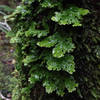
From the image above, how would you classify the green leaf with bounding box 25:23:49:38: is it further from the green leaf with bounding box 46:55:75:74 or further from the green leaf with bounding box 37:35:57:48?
the green leaf with bounding box 46:55:75:74

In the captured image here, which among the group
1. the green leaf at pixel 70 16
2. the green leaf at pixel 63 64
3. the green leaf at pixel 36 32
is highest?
the green leaf at pixel 70 16

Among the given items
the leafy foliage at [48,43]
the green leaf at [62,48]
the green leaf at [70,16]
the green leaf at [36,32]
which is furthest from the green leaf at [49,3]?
the green leaf at [62,48]

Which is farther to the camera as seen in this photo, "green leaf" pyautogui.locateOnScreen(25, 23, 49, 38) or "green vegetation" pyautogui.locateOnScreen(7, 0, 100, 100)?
"green leaf" pyautogui.locateOnScreen(25, 23, 49, 38)

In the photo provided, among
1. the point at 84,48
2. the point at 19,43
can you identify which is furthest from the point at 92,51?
the point at 19,43

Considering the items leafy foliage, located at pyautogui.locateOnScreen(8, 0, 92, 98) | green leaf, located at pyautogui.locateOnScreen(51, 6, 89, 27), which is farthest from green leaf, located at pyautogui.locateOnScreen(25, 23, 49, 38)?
green leaf, located at pyautogui.locateOnScreen(51, 6, 89, 27)

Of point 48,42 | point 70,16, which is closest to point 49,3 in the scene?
point 70,16

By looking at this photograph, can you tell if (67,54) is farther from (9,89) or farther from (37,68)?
(9,89)

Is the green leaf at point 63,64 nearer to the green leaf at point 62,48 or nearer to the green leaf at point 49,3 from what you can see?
the green leaf at point 62,48

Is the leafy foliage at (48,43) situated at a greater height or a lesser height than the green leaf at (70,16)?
lesser

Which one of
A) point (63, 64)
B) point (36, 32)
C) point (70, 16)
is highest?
point (70, 16)

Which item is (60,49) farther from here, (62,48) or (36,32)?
(36,32)

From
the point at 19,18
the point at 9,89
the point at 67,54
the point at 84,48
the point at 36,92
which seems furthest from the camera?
the point at 9,89
